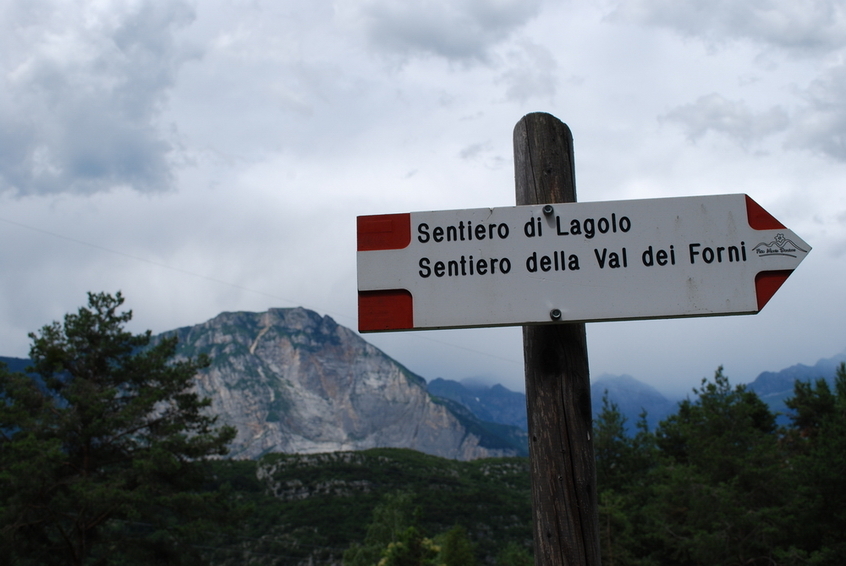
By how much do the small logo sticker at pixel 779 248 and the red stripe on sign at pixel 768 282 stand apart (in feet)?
0.21

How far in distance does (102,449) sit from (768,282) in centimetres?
2180

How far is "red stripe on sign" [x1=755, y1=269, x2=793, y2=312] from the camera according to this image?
204cm

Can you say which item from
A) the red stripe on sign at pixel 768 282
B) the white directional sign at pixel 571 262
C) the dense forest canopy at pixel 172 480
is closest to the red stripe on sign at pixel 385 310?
the white directional sign at pixel 571 262

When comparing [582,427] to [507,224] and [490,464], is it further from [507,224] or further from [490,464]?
[490,464]

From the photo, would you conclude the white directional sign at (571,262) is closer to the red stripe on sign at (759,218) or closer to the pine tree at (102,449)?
the red stripe on sign at (759,218)

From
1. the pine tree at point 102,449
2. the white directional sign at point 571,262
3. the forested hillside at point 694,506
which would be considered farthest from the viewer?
the forested hillside at point 694,506

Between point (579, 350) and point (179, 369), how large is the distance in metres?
20.8

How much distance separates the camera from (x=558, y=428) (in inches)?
78.5

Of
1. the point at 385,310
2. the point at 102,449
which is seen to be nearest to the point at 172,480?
the point at 102,449

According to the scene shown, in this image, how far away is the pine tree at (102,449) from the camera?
16956 millimetres

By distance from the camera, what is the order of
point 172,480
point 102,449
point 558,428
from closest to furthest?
1. point 558,428
2. point 172,480
3. point 102,449

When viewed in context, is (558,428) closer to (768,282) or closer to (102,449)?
(768,282)

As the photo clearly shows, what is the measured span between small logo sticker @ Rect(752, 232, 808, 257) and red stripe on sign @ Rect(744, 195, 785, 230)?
47mm

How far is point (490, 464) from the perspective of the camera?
98.3m
